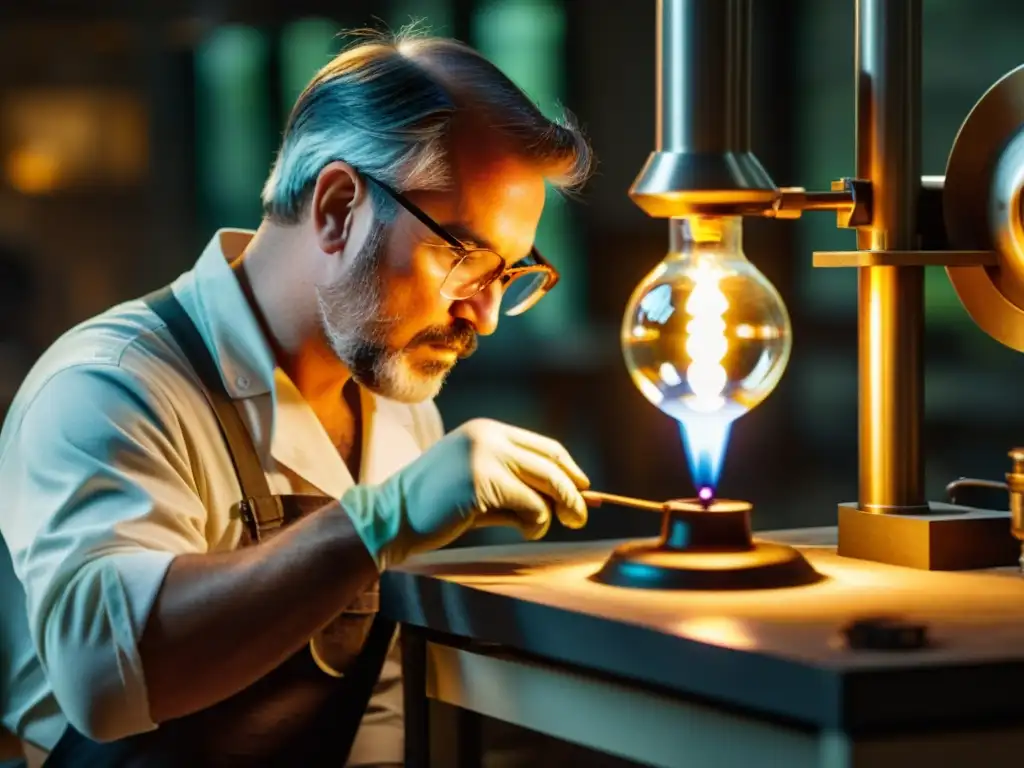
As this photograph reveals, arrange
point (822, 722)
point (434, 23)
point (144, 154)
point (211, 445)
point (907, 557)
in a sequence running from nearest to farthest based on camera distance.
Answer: point (822, 722), point (907, 557), point (211, 445), point (144, 154), point (434, 23)

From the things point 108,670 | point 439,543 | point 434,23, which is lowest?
point 108,670

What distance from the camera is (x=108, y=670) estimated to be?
4.49 ft

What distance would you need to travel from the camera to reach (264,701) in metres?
1.54

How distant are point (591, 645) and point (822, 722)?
205mm

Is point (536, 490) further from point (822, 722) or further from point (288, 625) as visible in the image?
point (822, 722)

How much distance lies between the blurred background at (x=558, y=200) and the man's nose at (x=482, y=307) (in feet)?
5.24

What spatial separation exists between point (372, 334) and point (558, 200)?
6.42 ft

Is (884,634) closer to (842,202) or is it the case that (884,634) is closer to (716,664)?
(716,664)

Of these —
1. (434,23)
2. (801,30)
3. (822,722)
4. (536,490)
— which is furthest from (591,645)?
(801,30)

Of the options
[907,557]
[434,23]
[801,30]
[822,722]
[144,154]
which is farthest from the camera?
[801,30]

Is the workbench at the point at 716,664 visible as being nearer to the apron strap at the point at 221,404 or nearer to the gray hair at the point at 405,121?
the apron strap at the point at 221,404

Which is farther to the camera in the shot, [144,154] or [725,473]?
[725,473]

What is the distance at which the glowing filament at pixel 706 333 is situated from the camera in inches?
49.3

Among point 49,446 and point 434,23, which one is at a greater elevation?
point 434,23
